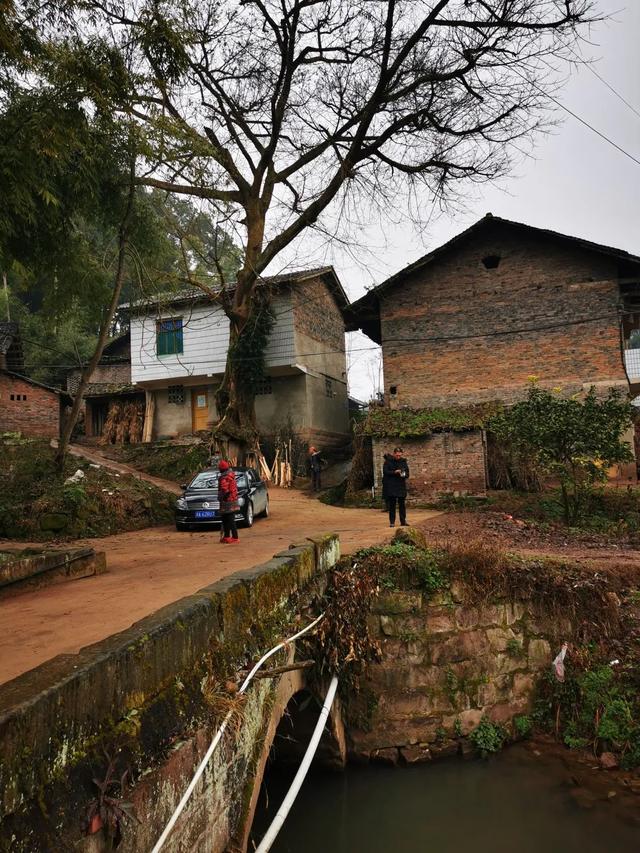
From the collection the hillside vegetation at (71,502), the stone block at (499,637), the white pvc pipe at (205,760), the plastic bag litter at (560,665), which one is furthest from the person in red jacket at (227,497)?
the plastic bag litter at (560,665)

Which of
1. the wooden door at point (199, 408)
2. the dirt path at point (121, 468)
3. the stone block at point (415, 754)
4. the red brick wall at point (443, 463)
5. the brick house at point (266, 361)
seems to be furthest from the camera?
the wooden door at point (199, 408)

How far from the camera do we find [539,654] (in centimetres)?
743

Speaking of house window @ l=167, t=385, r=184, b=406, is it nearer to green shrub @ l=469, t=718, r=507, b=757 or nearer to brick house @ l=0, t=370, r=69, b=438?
brick house @ l=0, t=370, r=69, b=438

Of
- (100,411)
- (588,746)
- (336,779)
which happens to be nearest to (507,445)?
(588,746)

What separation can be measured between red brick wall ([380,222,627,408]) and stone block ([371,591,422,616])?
1281 cm

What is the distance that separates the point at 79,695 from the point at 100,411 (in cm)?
2857

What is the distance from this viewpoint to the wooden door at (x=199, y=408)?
86.7 feet

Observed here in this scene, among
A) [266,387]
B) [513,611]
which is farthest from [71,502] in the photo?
[266,387]

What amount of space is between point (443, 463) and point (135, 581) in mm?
11881

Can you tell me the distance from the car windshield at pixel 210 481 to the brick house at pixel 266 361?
9730 mm

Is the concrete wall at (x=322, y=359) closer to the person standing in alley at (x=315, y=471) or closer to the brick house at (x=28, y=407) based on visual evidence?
the person standing in alley at (x=315, y=471)

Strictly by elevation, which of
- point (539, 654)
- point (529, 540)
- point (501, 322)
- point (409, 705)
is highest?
point (501, 322)

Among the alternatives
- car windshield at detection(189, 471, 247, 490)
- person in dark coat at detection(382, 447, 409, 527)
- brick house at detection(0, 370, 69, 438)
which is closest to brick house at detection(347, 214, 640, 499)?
person in dark coat at detection(382, 447, 409, 527)

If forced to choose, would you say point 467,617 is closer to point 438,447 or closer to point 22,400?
point 438,447
